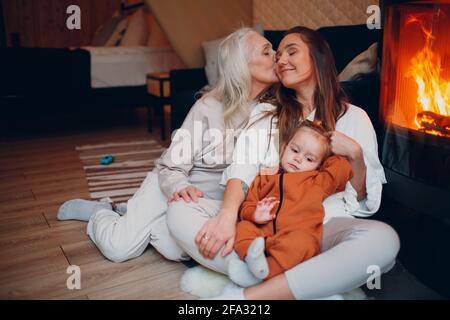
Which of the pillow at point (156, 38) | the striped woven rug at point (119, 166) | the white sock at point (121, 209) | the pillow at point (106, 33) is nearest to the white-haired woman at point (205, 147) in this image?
the white sock at point (121, 209)

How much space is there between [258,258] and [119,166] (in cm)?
198

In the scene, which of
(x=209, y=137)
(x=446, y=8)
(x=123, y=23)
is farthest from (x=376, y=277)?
(x=123, y=23)

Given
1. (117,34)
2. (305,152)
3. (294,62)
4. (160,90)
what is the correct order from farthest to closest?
(117,34) < (160,90) < (294,62) < (305,152)

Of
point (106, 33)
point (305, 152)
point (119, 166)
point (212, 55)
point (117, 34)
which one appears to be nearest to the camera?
point (305, 152)

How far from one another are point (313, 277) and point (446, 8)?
102 cm

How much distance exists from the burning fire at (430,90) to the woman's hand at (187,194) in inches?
32.5

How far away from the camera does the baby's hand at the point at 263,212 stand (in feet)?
4.61

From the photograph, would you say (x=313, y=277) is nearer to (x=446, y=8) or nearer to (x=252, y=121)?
(x=252, y=121)

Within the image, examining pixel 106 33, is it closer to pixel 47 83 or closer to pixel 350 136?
pixel 47 83

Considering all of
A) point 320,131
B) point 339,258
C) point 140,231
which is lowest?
point 140,231

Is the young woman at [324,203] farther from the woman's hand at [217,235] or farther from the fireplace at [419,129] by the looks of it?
the fireplace at [419,129]

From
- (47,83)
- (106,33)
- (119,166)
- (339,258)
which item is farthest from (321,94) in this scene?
(106,33)

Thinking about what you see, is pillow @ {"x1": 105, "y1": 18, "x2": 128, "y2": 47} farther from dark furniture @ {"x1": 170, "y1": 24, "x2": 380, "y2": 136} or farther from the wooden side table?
dark furniture @ {"x1": 170, "y1": 24, "x2": 380, "y2": 136}

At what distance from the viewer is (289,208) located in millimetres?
1406
